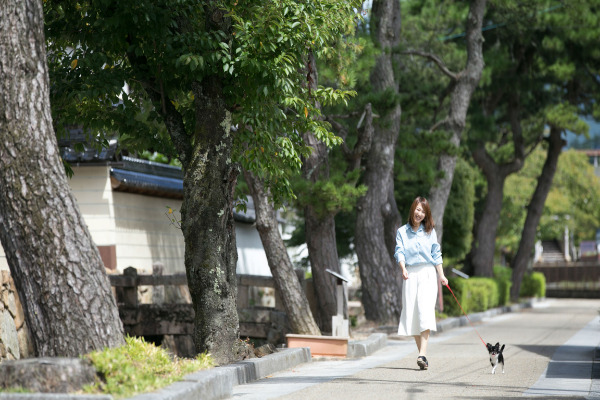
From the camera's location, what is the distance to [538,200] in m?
30.9

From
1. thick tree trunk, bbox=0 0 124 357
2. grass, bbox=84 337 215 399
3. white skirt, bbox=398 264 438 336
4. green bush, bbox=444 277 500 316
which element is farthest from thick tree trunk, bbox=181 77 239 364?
green bush, bbox=444 277 500 316

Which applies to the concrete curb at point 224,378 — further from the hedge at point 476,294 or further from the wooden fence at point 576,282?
the wooden fence at point 576,282

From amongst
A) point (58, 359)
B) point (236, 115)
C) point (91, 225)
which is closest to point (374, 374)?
point (236, 115)

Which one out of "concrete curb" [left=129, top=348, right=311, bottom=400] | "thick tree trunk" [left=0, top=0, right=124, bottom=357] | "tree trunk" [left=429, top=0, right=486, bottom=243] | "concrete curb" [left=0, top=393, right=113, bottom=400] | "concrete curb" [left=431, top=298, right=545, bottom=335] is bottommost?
"concrete curb" [left=431, top=298, right=545, bottom=335]

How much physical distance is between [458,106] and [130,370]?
48.7 feet

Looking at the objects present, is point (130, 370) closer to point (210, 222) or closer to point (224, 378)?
point (224, 378)

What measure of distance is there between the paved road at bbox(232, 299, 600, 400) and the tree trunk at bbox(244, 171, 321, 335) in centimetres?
126

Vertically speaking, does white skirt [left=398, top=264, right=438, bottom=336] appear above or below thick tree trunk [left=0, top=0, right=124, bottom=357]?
below

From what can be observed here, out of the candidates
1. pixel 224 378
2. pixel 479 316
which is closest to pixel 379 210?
pixel 479 316

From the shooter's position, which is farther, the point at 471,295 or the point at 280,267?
the point at 471,295

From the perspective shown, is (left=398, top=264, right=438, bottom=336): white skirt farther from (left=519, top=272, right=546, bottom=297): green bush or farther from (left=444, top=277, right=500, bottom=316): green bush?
(left=519, top=272, right=546, bottom=297): green bush

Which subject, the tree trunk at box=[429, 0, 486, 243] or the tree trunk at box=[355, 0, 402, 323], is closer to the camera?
the tree trunk at box=[355, 0, 402, 323]

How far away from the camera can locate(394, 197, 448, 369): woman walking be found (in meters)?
10.1

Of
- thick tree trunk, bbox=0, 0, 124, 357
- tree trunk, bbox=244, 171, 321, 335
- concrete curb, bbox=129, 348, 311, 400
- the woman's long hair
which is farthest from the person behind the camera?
tree trunk, bbox=244, 171, 321, 335
